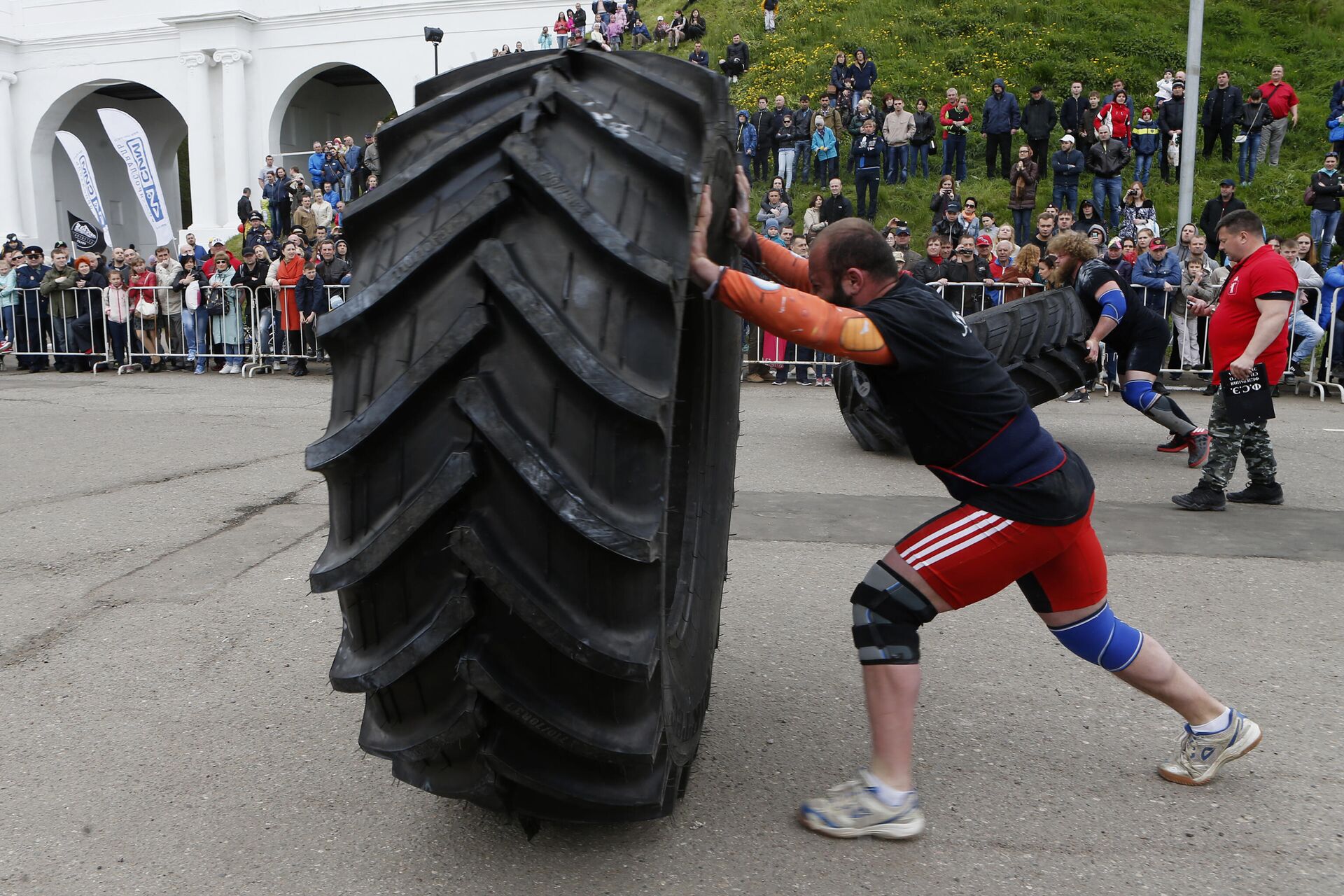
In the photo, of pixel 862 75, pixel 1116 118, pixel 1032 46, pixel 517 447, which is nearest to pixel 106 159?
pixel 862 75

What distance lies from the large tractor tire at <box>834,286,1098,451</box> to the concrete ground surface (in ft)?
6.41

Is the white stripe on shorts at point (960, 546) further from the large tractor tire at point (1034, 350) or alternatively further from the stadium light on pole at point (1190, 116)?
the stadium light on pole at point (1190, 116)

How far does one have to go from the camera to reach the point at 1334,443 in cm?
882

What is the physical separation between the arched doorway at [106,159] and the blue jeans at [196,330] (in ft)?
84.7

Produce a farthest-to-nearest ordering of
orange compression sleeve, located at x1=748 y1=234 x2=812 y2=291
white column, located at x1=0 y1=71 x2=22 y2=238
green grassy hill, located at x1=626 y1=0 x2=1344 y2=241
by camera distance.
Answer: white column, located at x1=0 y1=71 x2=22 y2=238 → green grassy hill, located at x1=626 y1=0 x2=1344 y2=241 → orange compression sleeve, located at x1=748 y1=234 x2=812 y2=291

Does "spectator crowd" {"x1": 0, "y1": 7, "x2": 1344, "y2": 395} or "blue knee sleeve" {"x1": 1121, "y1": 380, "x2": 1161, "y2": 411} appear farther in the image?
"spectator crowd" {"x1": 0, "y1": 7, "x2": 1344, "y2": 395}

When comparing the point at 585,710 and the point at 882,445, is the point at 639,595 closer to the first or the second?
Result: the point at 585,710

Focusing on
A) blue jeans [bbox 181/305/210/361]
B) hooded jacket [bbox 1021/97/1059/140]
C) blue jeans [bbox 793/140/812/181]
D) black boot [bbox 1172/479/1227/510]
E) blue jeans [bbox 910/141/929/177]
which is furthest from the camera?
blue jeans [bbox 793/140/812/181]

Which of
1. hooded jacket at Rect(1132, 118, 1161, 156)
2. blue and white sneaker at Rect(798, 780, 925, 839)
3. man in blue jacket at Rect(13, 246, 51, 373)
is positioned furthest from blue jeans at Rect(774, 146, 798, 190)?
blue and white sneaker at Rect(798, 780, 925, 839)

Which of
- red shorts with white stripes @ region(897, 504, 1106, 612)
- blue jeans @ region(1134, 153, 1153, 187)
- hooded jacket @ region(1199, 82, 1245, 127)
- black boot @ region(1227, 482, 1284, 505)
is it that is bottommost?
black boot @ region(1227, 482, 1284, 505)

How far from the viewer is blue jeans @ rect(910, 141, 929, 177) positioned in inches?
852

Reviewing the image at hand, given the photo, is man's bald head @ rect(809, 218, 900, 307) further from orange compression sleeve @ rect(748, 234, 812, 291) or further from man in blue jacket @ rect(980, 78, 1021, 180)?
man in blue jacket @ rect(980, 78, 1021, 180)

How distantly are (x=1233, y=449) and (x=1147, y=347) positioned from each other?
1924 millimetres

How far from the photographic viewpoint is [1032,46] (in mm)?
27859
